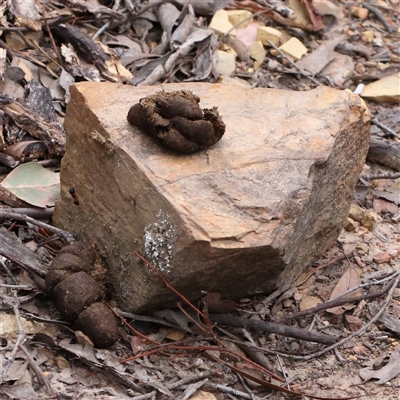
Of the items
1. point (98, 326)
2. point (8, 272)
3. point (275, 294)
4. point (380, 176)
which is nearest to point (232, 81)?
point (380, 176)

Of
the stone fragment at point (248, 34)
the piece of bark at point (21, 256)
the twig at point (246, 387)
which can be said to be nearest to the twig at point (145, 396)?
the twig at point (246, 387)

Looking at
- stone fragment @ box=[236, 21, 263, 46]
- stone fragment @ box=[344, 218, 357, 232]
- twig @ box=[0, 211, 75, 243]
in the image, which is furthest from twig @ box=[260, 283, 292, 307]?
stone fragment @ box=[236, 21, 263, 46]

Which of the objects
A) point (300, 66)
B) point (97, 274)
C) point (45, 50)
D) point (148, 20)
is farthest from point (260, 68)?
point (97, 274)

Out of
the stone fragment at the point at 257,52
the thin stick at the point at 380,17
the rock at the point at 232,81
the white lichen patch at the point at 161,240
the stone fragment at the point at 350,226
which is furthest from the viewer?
the thin stick at the point at 380,17

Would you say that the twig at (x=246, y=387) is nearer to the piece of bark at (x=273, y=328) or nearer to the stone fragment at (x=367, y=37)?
the piece of bark at (x=273, y=328)

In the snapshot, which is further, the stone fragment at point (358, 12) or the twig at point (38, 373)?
the stone fragment at point (358, 12)

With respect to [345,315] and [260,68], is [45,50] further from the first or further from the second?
[345,315]
